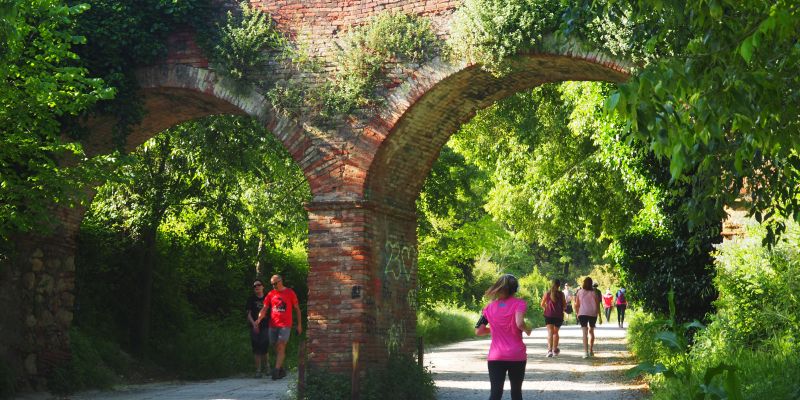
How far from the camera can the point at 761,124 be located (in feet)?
17.7

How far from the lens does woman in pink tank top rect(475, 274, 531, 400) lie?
767 centimetres

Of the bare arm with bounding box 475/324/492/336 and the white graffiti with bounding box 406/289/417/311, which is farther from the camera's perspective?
the white graffiti with bounding box 406/289/417/311

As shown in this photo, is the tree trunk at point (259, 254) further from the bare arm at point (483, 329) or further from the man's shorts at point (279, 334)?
the bare arm at point (483, 329)

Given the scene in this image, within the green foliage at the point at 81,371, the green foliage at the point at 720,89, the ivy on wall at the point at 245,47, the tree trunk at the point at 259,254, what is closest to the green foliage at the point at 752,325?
the green foliage at the point at 720,89

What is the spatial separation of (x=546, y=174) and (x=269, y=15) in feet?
34.1

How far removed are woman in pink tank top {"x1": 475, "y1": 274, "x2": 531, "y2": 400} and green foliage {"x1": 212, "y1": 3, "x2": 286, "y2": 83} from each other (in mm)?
6194

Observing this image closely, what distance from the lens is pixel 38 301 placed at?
14008 mm

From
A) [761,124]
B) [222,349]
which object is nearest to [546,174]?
[222,349]

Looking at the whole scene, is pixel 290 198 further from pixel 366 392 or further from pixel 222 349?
pixel 366 392

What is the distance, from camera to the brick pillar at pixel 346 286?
1215 centimetres

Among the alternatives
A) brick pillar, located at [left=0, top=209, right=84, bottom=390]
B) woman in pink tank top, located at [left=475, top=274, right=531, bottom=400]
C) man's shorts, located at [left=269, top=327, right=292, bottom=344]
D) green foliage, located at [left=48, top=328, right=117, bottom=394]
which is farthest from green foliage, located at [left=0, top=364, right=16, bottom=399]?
woman in pink tank top, located at [left=475, top=274, right=531, bottom=400]

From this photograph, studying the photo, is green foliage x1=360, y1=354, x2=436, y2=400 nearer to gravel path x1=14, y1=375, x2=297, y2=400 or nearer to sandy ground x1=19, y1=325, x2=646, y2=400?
sandy ground x1=19, y1=325, x2=646, y2=400

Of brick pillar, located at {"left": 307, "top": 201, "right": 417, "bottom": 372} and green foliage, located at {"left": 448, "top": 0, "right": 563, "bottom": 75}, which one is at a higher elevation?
green foliage, located at {"left": 448, "top": 0, "right": 563, "bottom": 75}

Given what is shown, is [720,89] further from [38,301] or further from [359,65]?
[38,301]
